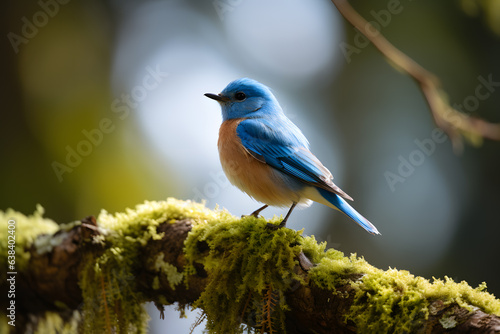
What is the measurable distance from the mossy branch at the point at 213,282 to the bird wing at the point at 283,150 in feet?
1.95

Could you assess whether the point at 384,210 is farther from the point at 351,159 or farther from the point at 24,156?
the point at 24,156

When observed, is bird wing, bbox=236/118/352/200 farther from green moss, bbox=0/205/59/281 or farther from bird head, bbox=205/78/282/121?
green moss, bbox=0/205/59/281

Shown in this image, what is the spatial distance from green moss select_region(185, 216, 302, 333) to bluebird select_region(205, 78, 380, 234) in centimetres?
74

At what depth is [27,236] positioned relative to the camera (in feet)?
11.1

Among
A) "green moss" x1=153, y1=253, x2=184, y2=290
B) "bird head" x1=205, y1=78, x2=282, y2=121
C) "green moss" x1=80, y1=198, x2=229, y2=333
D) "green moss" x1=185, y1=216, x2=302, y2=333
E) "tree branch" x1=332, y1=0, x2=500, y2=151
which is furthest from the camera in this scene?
"bird head" x1=205, y1=78, x2=282, y2=121

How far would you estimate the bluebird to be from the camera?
11.3 ft

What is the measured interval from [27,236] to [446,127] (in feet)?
9.83

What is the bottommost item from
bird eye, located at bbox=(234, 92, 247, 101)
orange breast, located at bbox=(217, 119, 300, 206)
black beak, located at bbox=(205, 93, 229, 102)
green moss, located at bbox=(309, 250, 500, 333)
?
green moss, located at bbox=(309, 250, 500, 333)

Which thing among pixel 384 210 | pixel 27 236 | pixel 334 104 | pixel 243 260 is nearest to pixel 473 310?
pixel 243 260

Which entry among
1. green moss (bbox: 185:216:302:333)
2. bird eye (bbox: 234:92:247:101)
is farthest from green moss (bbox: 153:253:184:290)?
bird eye (bbox: 234:92:247:101)

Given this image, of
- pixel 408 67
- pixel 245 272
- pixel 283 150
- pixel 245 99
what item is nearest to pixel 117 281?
pixel 245 272

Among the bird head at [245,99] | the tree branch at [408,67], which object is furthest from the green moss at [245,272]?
the bird head at [245,99]

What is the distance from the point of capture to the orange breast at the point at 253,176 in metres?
3.53

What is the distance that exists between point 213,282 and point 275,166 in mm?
1277
